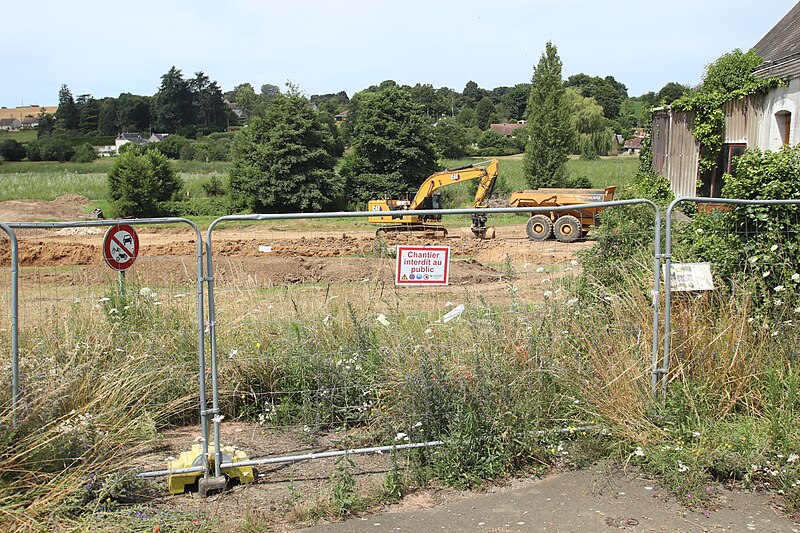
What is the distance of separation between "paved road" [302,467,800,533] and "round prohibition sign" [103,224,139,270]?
2.82 metres

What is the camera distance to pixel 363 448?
20.4ft

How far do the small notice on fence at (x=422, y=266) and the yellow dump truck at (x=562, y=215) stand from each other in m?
16.5

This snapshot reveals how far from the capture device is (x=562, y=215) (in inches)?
931

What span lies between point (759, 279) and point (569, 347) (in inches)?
66.9

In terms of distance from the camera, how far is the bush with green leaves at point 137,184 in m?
34.9

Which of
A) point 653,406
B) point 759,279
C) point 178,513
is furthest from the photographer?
point 759,279

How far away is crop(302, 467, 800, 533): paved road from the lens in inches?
199

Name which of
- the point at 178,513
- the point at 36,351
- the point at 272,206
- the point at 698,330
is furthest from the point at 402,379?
the point at 272,206

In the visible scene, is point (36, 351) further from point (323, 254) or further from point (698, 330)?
point (323, 254)

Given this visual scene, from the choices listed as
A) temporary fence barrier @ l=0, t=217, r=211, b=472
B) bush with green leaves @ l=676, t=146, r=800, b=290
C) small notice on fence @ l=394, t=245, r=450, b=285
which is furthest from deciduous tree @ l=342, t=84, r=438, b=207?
small notice on fence @ l=394, t=245, r=450, b=285

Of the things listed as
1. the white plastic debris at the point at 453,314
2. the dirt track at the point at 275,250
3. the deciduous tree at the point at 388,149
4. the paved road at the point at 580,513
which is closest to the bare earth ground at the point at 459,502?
the paved road at the point at 580,513

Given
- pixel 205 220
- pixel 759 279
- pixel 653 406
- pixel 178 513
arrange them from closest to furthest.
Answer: pixel 178 513
pixel 653 406
pixel 759 279
pixel 205 220

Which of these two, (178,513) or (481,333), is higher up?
(481,333)

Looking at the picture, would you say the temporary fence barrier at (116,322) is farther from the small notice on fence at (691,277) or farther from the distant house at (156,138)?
the distant house at (156,138)
